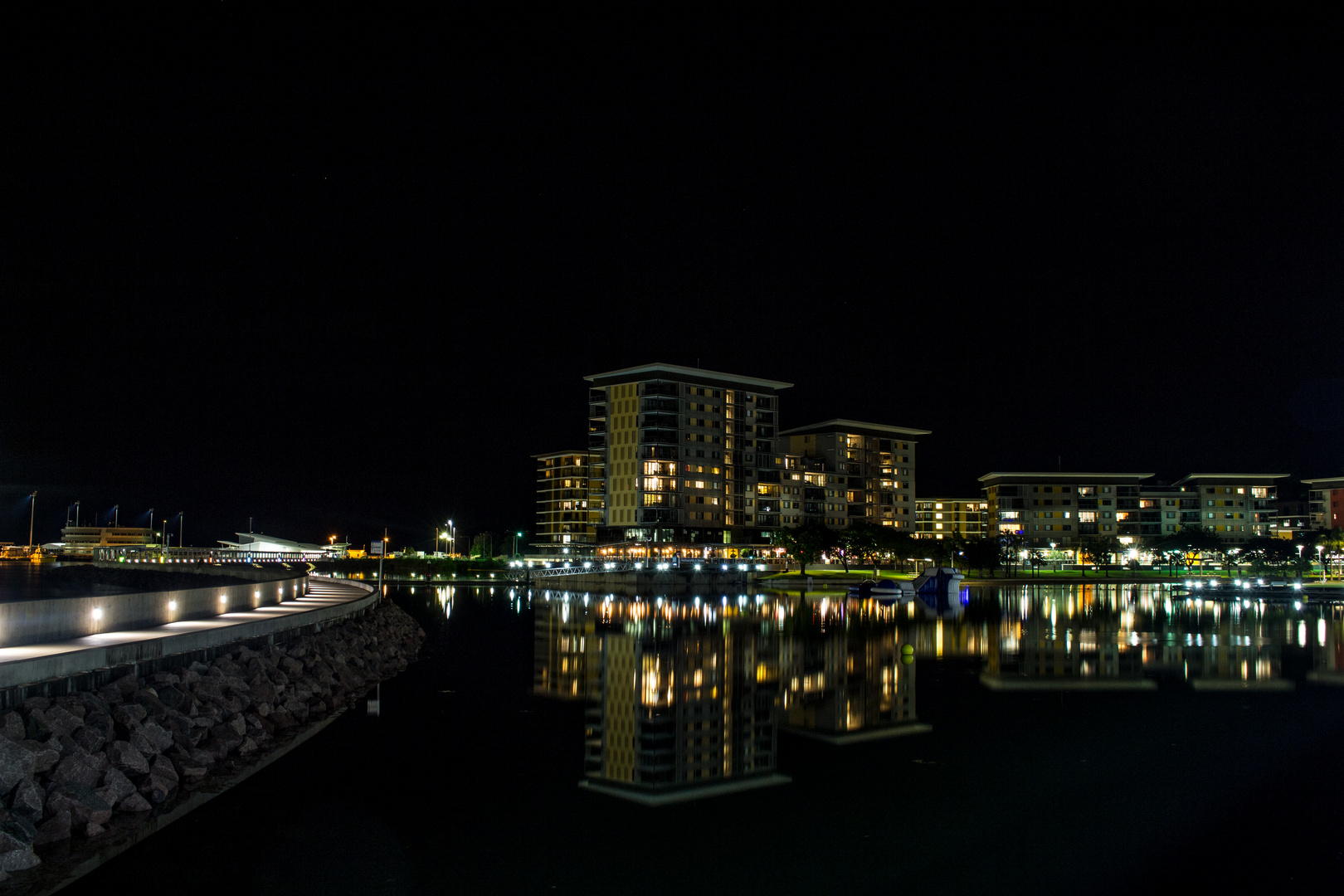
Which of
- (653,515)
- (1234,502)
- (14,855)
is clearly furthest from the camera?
(1234,502)

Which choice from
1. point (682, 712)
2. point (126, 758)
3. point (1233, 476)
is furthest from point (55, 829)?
point (1233, 476)

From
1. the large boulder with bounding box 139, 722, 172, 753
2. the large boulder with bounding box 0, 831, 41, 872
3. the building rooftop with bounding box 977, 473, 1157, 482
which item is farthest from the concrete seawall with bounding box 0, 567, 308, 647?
the building rooftop with bounding box 977, 473, 1157, 482

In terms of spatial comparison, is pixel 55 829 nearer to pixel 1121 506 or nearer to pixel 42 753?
pixel 42 753

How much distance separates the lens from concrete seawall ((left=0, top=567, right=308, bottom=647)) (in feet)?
63.4

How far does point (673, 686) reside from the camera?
27.5m

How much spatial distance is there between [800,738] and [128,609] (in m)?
16.5

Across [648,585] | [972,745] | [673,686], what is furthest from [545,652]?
[648,585]

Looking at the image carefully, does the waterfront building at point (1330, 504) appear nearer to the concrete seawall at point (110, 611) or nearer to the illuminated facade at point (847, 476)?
the illuminated facade at point (847, 476)

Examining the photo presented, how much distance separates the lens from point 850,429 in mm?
164750

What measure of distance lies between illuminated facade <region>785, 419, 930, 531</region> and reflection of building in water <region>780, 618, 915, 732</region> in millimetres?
108421

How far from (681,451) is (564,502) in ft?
149

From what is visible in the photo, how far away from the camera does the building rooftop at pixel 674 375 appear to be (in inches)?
5325

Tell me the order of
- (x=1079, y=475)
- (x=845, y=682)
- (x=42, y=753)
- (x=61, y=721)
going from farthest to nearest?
1. (x=1079, y=475)
2. (x=845, y=682)
3. (x=61, y=721)
4. (x=42, y=753)

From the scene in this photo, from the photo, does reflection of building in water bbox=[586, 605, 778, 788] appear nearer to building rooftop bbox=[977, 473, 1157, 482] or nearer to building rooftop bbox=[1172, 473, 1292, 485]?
building rooftop bbox=[977, 473, 1157, 482]
